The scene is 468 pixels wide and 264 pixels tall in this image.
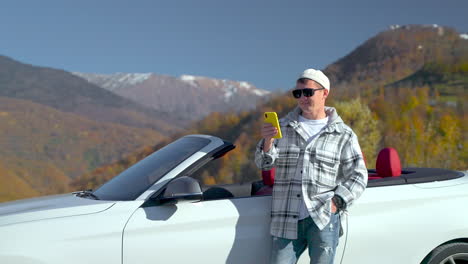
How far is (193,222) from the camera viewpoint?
3422 mm

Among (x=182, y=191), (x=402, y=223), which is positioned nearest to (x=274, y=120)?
(x=182, y=191)

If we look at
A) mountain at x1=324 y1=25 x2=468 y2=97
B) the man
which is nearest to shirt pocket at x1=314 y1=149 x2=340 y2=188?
the man

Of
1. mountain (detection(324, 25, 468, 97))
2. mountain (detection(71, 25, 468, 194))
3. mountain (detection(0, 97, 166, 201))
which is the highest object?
mountain (detection(324, 25, 468, 97))

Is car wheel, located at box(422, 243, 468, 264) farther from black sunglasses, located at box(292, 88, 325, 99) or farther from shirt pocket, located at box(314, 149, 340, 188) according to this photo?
black sunglasses, located at box(292, 88, 325, 99)

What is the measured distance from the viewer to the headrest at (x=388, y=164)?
4.12 metres

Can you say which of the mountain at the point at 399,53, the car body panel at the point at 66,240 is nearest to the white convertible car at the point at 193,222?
the car body panel at the point at 66,240

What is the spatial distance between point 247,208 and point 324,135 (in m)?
0.70

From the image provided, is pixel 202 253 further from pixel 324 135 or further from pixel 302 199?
pixel 324 135

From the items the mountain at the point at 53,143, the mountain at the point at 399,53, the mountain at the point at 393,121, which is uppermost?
the mountain at the point at 399,53

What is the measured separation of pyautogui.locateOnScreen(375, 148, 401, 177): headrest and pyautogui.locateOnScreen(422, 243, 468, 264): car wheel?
64 centimetres

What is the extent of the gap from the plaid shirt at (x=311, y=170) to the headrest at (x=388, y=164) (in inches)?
32.3

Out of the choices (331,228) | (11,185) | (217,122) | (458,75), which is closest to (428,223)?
(331,228)

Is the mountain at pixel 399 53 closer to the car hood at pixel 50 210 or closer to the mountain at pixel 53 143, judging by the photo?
the mountain at pixel 53 143

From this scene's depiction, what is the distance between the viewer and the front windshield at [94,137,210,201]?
11.9 feet
